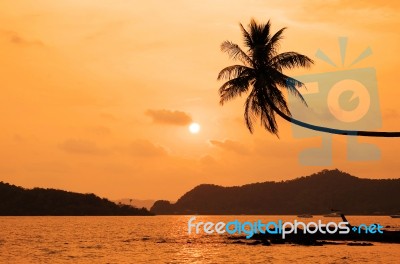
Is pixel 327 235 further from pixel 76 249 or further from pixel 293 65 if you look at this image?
pixel 293 65

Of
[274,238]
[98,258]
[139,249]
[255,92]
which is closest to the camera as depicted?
[255,92]

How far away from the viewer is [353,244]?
87.1 m

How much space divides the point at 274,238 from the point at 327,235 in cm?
883

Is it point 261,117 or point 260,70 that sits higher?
point 260,70

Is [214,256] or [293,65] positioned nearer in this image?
[293,65]

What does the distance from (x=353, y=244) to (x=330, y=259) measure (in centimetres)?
1809

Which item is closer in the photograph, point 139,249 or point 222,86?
point 222,86

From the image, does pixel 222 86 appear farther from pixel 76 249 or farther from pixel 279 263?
pixel 76 249

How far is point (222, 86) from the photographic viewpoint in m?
48.0

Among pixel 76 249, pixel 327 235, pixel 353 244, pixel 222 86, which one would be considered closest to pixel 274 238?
pixel 327 235

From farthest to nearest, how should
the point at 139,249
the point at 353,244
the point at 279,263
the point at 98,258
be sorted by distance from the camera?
the point at 139,249 < the point at 353,244 < the point at 98,258 < the point at 279,263

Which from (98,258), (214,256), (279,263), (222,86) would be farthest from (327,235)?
(222,86)

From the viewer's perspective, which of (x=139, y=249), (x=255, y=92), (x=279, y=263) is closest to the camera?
(x=255, y=92)

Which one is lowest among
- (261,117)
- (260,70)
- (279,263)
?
(279,263)
